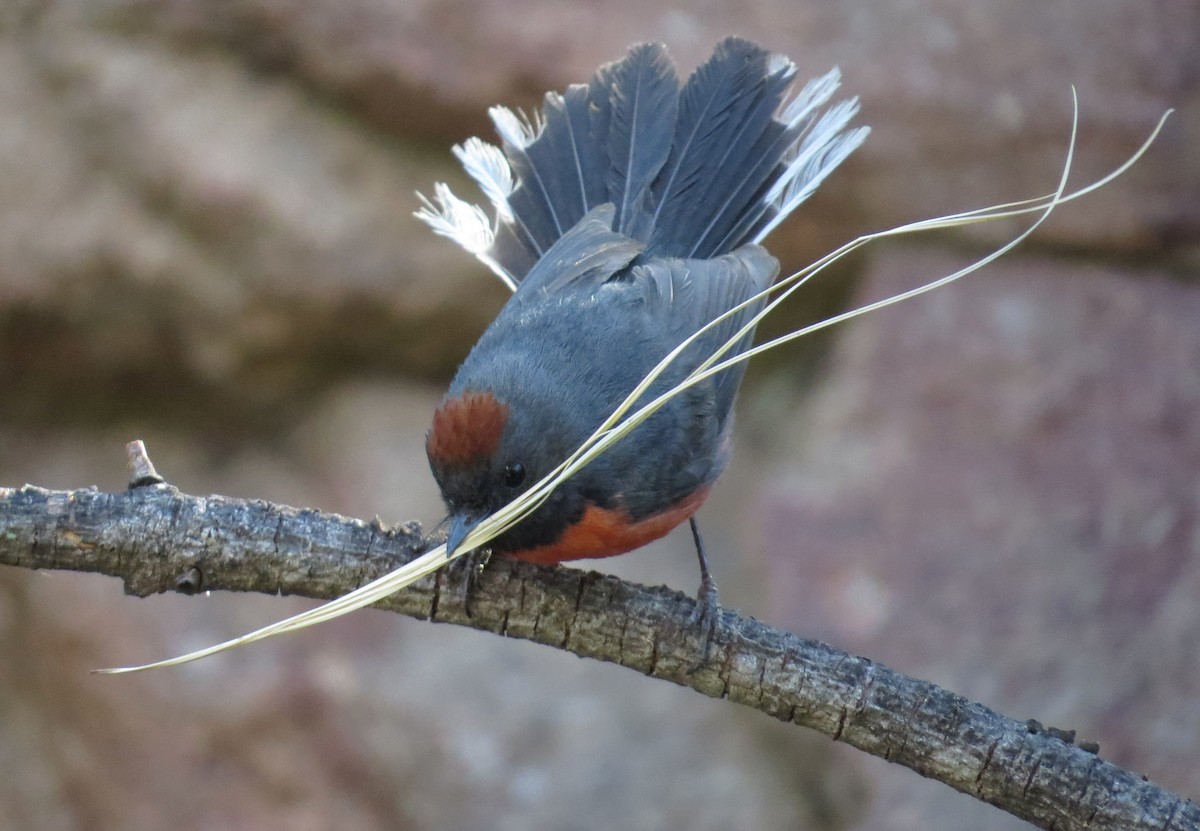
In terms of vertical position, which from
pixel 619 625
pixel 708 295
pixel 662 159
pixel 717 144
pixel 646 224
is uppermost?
pixel 717 144

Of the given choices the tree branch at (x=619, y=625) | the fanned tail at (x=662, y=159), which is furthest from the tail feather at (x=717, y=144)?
the tree branch at (x=619, y=625)

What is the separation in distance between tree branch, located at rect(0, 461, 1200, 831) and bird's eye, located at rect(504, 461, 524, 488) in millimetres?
242

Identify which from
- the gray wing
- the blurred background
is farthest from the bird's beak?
the blurred background

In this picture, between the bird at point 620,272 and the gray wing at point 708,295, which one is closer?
the bird at point 620,272

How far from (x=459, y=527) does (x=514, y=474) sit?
8.5 inches

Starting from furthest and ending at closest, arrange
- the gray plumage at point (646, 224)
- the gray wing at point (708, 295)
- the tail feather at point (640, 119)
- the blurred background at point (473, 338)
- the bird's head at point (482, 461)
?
the blurred background at point (473, 338), the tail feather at point (640, 119), the gray wing at point (708, 295), the gray plumage at point (646, 224), the bird's head at point (482, 461)

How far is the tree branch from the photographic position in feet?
7.68

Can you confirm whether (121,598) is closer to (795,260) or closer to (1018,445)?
(795,260)

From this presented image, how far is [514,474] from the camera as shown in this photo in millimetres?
2807

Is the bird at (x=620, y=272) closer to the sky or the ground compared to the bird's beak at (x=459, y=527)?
closer to the sky

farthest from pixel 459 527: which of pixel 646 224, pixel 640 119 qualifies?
pixel 640 119

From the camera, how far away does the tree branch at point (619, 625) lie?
7.68 feet

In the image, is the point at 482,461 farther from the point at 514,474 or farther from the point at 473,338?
the point at 473,338

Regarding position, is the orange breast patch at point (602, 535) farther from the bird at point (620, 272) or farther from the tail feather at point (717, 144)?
the tail feather at point (717, 144)
